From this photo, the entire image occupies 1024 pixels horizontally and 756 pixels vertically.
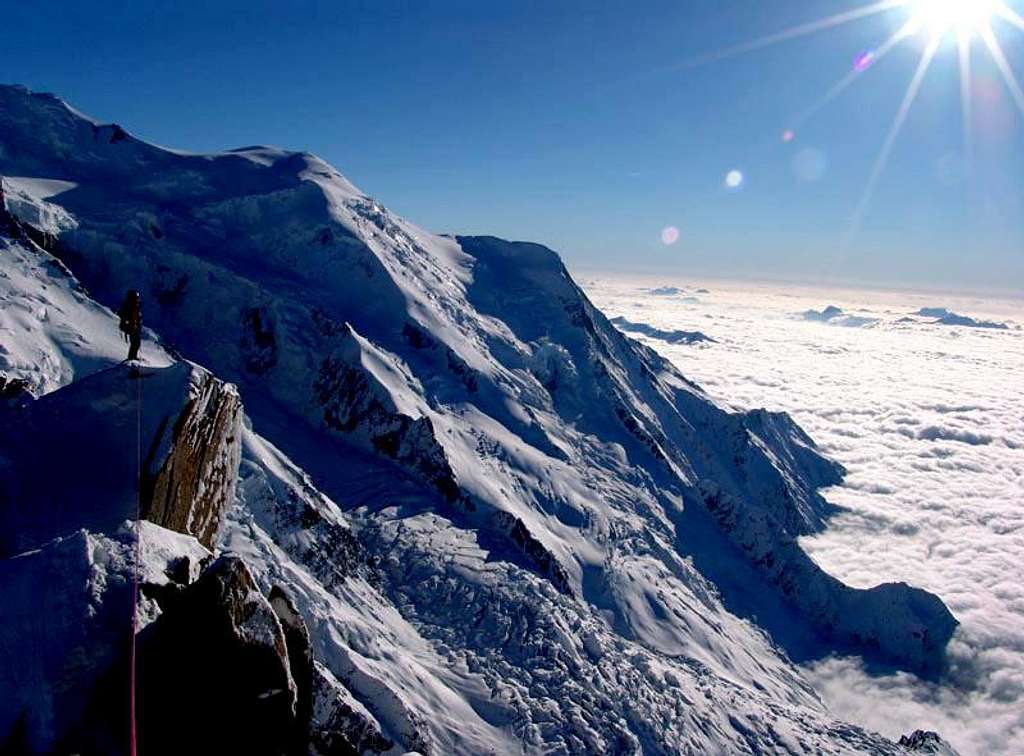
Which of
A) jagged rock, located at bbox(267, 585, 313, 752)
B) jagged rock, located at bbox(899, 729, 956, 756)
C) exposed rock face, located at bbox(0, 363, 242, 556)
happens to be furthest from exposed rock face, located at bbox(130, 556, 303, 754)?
jagged rock, located at bbox(899, 729, 956, 756)

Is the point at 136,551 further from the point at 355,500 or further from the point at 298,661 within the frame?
the point at 355,500

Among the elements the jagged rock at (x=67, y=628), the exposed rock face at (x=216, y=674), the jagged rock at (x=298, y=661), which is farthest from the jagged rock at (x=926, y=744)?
the jagged rock at (x=67, y=628)

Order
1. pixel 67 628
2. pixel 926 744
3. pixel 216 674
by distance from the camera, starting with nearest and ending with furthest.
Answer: pixel 67 628, pixel 216 674, pixel 926 744

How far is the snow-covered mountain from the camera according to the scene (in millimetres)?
12664

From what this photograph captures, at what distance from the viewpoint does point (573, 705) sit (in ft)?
115

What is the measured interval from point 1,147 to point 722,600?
327 feet

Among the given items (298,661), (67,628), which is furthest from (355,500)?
(67,628)

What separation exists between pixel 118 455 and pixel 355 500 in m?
27.7

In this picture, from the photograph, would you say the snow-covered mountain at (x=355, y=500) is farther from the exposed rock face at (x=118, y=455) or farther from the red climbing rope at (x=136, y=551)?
the red climbing rope at (x=136, y=551)

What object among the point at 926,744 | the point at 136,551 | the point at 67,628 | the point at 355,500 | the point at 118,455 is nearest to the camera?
the point at 67,628

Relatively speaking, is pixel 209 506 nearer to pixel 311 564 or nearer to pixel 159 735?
pixel 159 735

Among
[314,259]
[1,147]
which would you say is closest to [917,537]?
[314,259]

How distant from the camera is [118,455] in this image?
18.2m

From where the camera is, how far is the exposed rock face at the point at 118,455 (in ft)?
55.6
